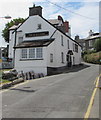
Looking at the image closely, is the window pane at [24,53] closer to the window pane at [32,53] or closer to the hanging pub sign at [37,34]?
the window pane at [32,53]

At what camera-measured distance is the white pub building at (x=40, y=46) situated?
→ 25203mm

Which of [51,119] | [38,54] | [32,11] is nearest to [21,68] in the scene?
[38,54]

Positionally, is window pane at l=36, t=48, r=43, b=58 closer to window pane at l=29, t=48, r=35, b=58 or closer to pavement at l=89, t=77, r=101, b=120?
window pane at l=29, t=48, r=35, b=58

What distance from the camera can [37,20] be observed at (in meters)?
30.1

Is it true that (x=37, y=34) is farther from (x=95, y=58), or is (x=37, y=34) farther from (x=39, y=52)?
(x=95, y=58)

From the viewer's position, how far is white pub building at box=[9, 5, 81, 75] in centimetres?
2520

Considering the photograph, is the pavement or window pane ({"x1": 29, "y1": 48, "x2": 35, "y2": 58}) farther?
window pane ({"x1": 29, "y1": 48, "x2": 35, "y2": 58})

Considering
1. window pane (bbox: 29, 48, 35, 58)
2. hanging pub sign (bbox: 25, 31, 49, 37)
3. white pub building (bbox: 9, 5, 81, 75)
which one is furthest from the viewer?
hanging pub sign (bbox: 25, 31, 49, 37)

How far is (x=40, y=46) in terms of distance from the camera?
82.6ft

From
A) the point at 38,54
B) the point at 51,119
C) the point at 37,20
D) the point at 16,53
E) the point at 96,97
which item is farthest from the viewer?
the point at 37,20

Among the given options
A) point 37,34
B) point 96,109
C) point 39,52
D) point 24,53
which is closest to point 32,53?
point 39,52

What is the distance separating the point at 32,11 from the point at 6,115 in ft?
86.4

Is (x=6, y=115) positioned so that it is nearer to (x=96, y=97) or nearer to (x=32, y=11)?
(x=96, y=97)

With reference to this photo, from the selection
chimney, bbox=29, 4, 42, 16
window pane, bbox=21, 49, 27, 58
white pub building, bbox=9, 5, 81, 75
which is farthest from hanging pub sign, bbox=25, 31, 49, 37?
window pane, bbox=21, 49, 27, 58
